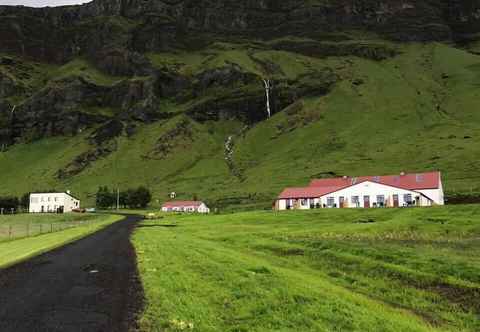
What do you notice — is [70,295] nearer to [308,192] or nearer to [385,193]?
[385,193]

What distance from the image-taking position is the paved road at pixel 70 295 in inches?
555

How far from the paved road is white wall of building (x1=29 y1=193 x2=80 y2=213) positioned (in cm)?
16002

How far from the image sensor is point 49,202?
589 ft

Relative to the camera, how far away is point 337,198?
342ft

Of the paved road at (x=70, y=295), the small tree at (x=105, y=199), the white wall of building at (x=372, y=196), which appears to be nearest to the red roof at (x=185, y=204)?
the small tree at (x=105, y=199)

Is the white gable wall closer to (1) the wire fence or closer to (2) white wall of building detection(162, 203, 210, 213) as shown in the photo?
(1) the wire fence

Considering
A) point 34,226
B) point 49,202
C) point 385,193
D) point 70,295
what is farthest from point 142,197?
point 70,295

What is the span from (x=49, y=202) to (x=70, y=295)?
6917 inches

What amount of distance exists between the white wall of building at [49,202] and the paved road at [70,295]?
160 meters

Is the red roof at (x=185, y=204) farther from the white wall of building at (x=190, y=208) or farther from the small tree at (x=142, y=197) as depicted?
the small tree at (x=142, y=197)

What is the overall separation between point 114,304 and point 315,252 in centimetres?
1724

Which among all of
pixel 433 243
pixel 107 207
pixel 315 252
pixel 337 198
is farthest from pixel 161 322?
pixel 107 207

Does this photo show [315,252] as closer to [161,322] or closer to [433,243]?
[433,243]

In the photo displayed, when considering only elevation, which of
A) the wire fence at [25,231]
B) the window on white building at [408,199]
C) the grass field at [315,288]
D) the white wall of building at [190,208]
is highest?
the white wall of building at [190,208]
